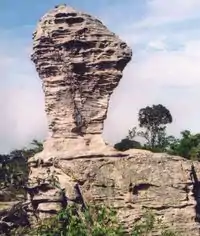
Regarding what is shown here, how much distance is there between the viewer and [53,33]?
28.0 meters

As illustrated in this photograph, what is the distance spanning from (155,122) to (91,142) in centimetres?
2773

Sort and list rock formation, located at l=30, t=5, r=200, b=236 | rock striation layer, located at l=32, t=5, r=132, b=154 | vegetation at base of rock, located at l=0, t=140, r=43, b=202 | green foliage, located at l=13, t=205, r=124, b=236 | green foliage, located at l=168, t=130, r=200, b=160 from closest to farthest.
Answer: green foliage, located at l=13, t=205, r=124, b=236 → rock formation, located at l=30, t=5, r=200, b=236 → rock striation layer, located at l=32, t=5, r=132, b=154 → vegetation at base of rock, located at l=0, t=140, r=43, b=202 → green foliage, located at l=168, t=130, r=200, b=160

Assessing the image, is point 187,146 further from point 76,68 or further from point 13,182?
point 76,68

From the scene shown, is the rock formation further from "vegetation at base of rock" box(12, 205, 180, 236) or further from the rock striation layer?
"vegetation at base of rock" box(12, 205, 180, 236)

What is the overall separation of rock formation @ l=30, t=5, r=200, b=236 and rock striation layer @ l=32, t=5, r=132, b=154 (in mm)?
38

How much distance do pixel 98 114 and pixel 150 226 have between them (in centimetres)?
702

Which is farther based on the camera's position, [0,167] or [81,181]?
[0,167]

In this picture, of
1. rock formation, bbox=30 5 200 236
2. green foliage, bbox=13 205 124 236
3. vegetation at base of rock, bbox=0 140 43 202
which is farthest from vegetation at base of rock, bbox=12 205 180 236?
vegetation at base of rock, bbox=0 140 43 202

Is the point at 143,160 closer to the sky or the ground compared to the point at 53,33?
closer to the ground

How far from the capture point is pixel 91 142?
27828mm

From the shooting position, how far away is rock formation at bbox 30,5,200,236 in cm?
2648

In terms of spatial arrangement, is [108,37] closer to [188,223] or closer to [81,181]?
[81,181]

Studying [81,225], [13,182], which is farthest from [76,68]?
[13,182]

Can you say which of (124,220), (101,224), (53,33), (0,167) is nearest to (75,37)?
(53,33)
